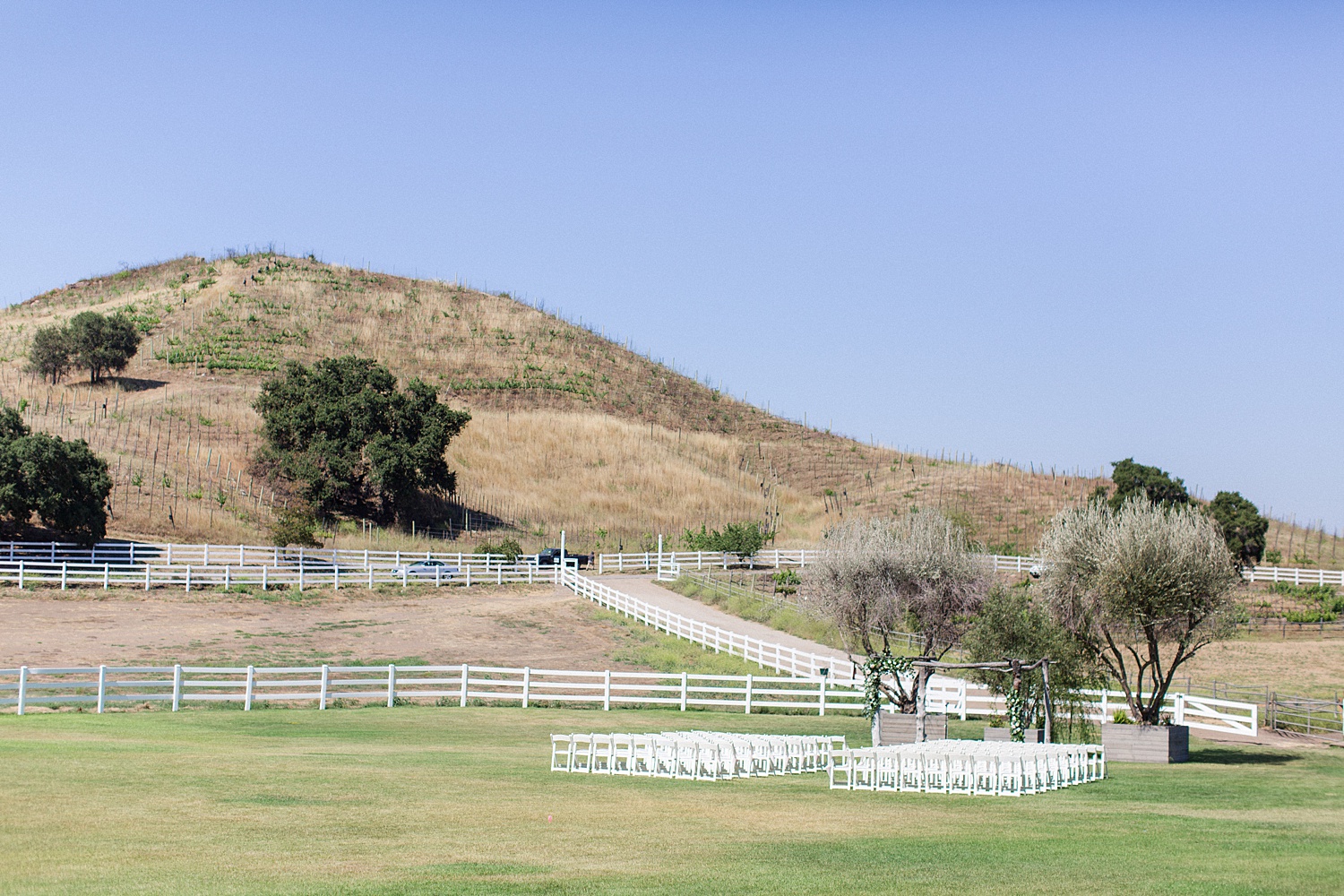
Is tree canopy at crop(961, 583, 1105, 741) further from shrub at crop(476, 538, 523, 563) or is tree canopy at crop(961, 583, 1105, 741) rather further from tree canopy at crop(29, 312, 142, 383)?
tree canopy at crop(29, 312, 142, 383)

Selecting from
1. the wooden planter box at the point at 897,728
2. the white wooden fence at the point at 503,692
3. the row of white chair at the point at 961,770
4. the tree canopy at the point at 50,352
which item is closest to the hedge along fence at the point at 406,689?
the white wooden fence at the point at 503,692

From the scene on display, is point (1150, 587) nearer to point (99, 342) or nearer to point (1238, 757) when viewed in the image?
point (1238, 757)

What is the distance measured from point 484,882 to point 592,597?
48.4 meters

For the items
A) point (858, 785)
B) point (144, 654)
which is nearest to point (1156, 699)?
point (858, 785)

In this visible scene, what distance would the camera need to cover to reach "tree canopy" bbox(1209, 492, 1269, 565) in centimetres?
7844

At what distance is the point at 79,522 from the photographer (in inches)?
2466

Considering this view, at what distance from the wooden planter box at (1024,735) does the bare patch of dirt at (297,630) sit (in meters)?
18.6

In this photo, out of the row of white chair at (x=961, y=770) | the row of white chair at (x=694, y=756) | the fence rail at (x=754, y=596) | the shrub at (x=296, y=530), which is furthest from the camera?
the shrub at (x=296, y=530)

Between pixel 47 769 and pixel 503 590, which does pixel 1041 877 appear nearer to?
pixel 47 769

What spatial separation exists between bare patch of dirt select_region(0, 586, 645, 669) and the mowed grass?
719 inches

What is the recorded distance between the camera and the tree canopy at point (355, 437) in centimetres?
8519

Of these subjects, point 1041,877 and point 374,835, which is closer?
point 1041,877

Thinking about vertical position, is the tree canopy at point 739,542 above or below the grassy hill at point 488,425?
below

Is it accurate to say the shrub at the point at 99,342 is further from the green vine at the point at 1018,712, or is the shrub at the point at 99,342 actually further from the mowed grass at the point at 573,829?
the green vine at the point at 1018,712
